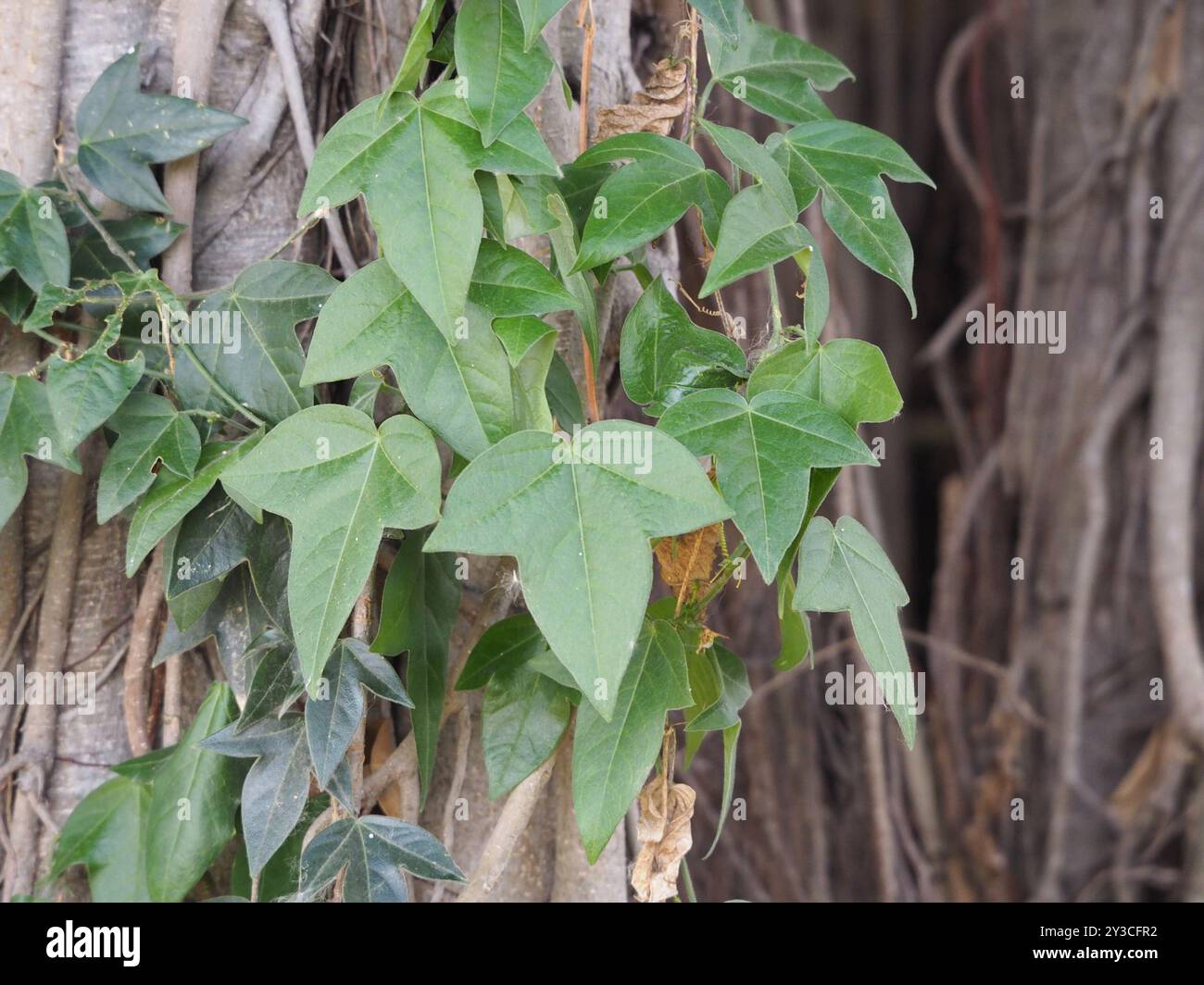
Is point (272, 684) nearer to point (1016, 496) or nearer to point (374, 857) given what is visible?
point (374, 857)

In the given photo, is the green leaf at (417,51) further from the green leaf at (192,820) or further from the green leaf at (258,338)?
the green leaf at (192,820)

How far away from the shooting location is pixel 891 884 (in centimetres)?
142

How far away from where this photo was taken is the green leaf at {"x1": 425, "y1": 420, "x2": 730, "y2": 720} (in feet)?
1.33

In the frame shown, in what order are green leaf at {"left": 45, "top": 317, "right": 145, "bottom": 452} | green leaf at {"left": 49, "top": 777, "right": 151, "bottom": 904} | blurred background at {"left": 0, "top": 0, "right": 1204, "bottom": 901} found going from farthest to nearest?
blurred background at {"left": 0, "top": 0, "right": 1204, "bottom": 901} → green leaf at {"left": 49, "top": 777, "right": 151, "bottom": 904} → green leaf at {"left": 45, "top": 317, "right": 145, "bottom": 452}

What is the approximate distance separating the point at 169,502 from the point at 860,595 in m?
0.37

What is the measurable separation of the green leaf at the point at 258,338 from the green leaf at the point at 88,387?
40 mm

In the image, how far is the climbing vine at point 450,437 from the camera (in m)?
0.44

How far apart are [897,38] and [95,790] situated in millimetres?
1501

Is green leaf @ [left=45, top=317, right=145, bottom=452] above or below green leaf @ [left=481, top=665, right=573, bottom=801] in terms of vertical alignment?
above

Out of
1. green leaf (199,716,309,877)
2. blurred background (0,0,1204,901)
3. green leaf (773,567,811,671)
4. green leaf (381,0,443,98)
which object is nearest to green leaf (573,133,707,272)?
green leaf (381,0,443,98)

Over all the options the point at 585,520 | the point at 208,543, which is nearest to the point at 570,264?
the point at 585,520

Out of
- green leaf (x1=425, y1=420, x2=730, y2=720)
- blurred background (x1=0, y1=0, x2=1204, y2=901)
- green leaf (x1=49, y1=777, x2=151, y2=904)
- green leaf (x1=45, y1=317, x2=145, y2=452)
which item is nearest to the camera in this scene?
green leaf (x1=425, y1=420, x2=730, y2=720)

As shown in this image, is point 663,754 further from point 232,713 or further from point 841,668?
Answer: point 841,668

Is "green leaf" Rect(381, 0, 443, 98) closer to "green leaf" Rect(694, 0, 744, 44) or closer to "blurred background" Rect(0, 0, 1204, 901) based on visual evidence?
"green leaf" Rect(694, 0, 744, 44)
